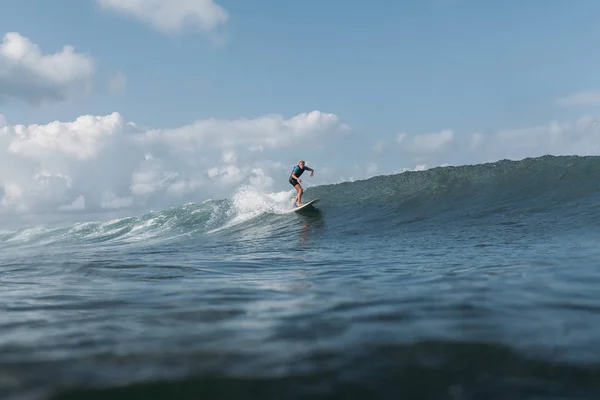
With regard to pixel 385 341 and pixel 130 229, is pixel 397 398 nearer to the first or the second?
pixel 385 341

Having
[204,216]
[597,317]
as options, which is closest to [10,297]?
[597,317]

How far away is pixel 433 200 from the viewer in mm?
15664

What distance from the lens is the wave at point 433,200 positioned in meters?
12.4

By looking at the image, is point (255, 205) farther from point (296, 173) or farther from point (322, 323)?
point (322, 323)

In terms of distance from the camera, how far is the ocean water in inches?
94.3

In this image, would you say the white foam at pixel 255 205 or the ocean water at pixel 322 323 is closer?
the ocean water at pixel 322 323

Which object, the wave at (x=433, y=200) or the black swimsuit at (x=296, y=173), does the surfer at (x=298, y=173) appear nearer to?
the black swimsuit at (x=296, y=173)

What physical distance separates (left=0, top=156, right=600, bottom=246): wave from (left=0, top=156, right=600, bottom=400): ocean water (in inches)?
122

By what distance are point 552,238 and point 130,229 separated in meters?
22.6

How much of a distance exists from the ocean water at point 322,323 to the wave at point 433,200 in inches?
122

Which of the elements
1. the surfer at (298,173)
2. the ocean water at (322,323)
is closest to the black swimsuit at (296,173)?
the surfer at (298,173)

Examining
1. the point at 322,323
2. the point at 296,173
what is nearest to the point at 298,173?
the point at 296,173

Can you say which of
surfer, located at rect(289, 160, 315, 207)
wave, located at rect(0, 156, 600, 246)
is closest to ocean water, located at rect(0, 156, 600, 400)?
wave, located at rect(0, 156, 600, 246)

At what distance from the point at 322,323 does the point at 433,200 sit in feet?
42.8
